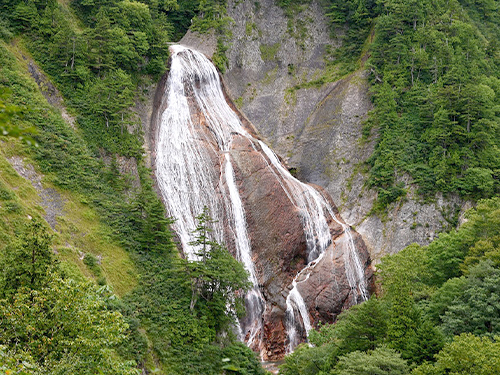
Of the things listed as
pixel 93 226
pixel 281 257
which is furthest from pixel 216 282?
pixel 93 226

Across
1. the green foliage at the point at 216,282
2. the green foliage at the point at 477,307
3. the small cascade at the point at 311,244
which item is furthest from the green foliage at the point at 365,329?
the small cascade at the point at 311,244

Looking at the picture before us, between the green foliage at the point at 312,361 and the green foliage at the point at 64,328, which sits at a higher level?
the green foliage at the point at 64,328

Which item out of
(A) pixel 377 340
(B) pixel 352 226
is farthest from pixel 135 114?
(A) pixel 377 340

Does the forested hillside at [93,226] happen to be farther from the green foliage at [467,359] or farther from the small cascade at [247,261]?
the green foliage at [467,359]

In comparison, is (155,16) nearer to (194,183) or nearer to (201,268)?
(194,183)

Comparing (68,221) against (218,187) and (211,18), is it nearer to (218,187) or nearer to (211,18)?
(218,187)

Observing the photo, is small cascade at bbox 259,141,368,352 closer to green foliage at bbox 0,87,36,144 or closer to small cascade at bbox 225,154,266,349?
small cascade at bbox 225,154,266,349
